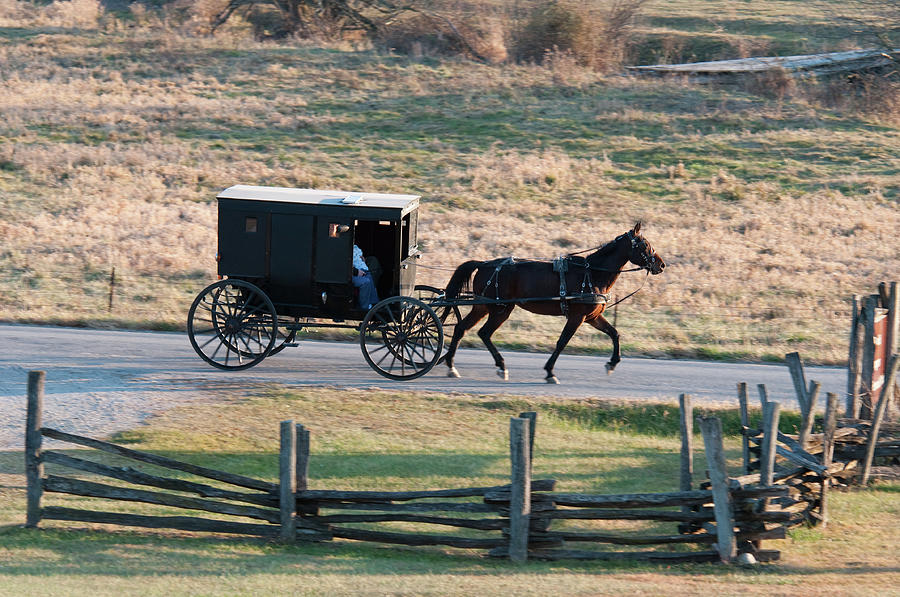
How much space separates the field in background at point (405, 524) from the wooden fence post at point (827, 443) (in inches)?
9.0

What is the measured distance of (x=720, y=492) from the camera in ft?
30.2

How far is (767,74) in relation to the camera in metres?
45.2

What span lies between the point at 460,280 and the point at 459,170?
19516 millimetres

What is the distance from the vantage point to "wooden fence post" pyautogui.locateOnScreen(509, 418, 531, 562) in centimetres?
895

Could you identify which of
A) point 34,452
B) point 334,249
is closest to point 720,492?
point 34,452

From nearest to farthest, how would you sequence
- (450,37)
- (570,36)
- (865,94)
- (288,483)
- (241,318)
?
1. (288,483)
2. (241,318)
3. (865,94)
4. (570,36)
5. (450,37)

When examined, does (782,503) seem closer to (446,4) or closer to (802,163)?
(802,163)

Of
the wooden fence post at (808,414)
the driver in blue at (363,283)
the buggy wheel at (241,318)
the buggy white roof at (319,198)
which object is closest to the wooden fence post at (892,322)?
the wooden fence post at (808,414)

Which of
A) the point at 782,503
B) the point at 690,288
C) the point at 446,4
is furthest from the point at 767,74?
the point at 782,503

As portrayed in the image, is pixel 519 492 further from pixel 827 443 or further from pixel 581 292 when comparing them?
pixel 581 292

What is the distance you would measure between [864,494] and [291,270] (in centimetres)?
841

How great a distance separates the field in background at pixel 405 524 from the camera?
8422 millimetres

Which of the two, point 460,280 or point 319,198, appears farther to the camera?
point 460,280

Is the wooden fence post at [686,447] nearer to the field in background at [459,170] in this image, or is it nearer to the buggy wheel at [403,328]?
the buggy wheel at [403,328]
